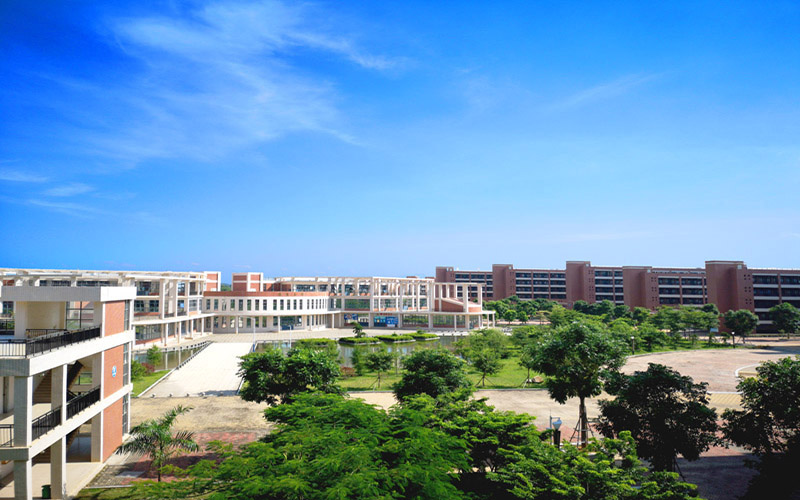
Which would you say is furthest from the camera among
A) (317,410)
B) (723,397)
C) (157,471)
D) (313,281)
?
(313,281)

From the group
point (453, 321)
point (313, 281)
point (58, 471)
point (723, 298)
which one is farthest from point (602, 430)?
point (723, 298)

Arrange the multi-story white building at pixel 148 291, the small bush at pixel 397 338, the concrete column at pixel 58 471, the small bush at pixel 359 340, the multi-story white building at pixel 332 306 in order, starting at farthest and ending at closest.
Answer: the multi-story white building at pixel 332 306, the small bush at pixel 397 338, the small bush at pixel 359 340, the multi-story white building at pixel 148 291, the concrete column at pixel 58 471

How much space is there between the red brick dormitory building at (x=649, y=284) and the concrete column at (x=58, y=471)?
246 feet

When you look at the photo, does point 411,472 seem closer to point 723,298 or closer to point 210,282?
point 210,282

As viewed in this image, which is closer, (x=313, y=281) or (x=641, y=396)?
(x=641, y=396)

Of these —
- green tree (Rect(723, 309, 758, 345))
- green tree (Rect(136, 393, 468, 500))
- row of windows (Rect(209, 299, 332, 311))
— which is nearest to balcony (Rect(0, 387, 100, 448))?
green tree (Rect(136, 393, 468, 500))

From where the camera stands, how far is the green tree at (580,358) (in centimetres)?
1648

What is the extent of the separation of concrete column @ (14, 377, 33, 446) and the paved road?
13.7 metres

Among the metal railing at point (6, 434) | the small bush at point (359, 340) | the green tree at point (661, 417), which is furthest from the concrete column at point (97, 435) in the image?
the small bush at point (359, 340)

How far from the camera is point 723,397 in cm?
2553

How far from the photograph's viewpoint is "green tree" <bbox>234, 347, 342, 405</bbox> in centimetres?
1723

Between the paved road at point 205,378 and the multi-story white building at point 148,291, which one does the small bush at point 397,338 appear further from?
the multi-story white building at point 148,291

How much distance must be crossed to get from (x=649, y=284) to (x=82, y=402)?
86.3 m

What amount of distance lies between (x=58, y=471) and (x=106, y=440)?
294cm
